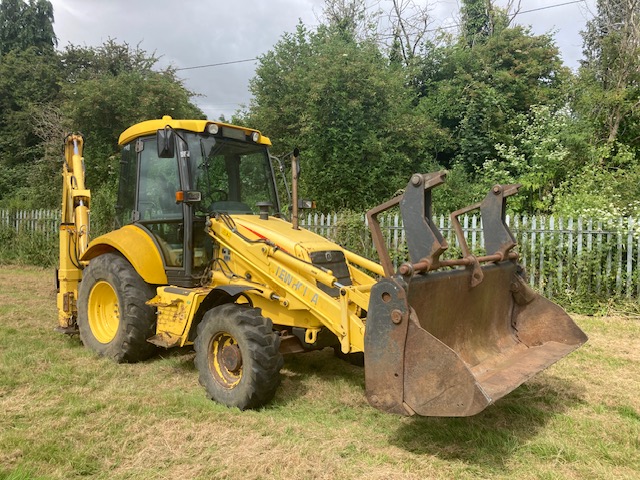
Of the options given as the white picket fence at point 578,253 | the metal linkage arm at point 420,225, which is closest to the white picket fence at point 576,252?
the white picket fence at point 578,253

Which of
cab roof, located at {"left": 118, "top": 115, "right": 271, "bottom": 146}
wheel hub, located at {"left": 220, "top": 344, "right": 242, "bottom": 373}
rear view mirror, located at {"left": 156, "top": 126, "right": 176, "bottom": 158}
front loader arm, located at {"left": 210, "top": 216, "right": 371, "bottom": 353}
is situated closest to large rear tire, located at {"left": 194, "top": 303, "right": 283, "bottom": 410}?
wheel hub, located at {"left": 220, "top": 344, "right": 242, "bottom": 373}

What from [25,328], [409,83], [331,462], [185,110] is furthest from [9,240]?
[331,462]

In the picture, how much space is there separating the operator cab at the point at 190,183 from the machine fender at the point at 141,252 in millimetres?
70

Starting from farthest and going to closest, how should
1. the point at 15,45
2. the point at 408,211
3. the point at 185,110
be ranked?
the point at 15,45, the point at 185,110, the point at 408,211

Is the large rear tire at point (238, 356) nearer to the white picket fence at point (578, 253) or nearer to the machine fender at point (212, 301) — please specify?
the machine fender at point (212, 301)

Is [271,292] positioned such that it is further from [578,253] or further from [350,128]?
[350,128]

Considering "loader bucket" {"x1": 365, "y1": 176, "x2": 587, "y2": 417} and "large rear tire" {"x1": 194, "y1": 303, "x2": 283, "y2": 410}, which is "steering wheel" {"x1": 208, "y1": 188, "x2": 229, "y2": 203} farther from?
"loader bucket" {"x1": 365, "y1": 176, "x2": 587, "y2": 417}

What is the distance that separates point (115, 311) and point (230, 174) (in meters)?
2.05

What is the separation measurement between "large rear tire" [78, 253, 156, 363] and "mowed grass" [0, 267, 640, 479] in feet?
0.66

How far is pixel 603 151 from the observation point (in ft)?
39.2

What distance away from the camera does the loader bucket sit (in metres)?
3.18

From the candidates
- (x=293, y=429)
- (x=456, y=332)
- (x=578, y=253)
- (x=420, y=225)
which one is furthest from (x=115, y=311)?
(x=578, y=253)

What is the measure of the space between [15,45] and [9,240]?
16.3 metres

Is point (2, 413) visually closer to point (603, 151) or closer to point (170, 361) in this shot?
point (170, 361)
